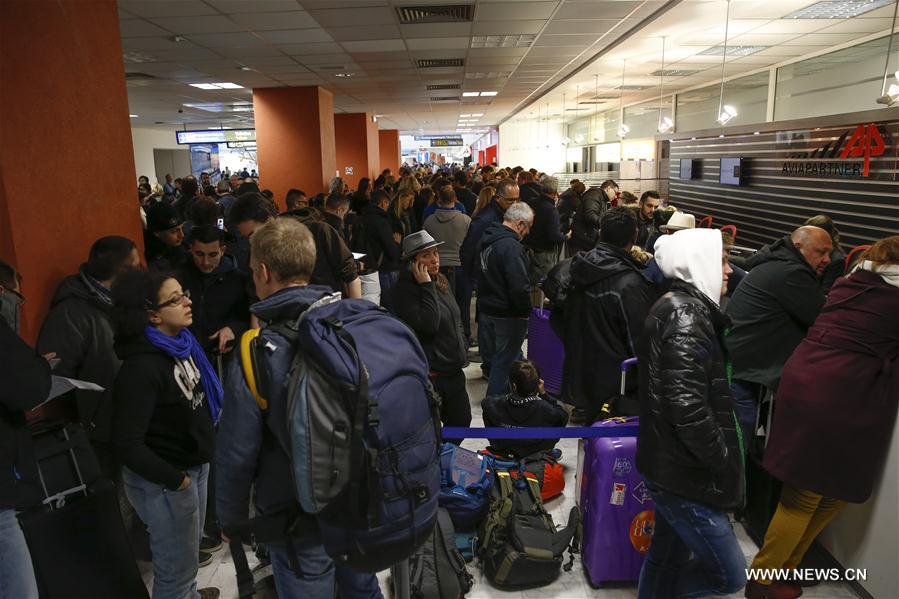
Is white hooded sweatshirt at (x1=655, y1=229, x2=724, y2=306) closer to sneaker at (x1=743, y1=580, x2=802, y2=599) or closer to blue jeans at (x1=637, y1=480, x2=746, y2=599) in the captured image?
blue jeans at (x1=637, y1=480, x2=746, y2=599)

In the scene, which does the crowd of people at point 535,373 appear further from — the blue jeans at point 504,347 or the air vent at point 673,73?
the air vent at point 673,73

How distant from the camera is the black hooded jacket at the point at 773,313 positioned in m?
3.07

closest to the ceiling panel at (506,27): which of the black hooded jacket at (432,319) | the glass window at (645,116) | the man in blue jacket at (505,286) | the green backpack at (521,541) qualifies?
the man in blue jacket at (505,286)

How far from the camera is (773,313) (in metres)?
3.14

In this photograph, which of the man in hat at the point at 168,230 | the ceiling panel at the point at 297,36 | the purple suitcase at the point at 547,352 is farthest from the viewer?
the ceiling panel at the point at 297,36

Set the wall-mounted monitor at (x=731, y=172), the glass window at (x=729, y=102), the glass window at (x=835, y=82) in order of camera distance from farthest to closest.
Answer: the glass window at (x=729, y=102) → the wall-mounted monitor at (x=731, y=172) → the glass window at (x=835, y=82)

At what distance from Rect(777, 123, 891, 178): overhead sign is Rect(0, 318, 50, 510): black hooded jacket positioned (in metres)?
7.05

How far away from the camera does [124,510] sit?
2984mm

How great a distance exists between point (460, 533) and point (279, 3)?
485 cm

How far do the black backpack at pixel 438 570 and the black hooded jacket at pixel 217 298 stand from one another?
1.58m

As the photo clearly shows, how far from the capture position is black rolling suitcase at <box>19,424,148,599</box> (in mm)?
2254

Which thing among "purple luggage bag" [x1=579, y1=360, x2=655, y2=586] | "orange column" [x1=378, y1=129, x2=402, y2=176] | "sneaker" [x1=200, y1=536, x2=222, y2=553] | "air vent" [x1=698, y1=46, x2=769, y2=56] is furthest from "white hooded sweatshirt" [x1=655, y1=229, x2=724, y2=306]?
"orange column" [x1=378, y1=129, x2=402, y2=176]

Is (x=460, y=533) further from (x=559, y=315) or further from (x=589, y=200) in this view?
(x=589, y=200)

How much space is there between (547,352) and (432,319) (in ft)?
6.25
